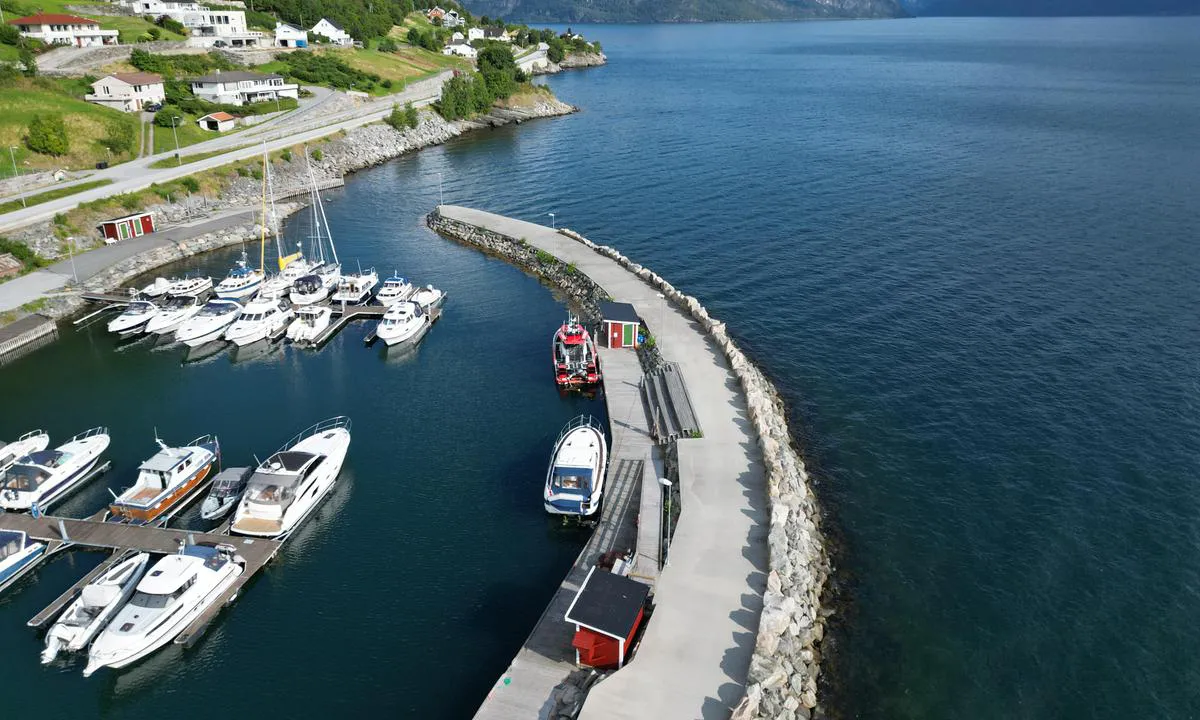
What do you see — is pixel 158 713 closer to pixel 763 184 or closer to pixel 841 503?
pixel 841 503

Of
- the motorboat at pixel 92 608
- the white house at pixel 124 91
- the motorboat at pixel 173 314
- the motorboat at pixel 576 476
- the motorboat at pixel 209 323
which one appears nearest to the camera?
the motorboat at pixel 92 608

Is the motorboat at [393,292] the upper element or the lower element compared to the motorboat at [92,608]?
upper

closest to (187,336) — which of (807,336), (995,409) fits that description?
(807,336)

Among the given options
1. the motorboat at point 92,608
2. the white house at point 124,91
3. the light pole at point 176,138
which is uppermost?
the white house at point 124,91

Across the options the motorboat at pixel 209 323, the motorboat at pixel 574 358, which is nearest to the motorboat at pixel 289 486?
the motorboat at pixel 574 358

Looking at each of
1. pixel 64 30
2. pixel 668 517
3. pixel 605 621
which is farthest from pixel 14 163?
pixel 605 621

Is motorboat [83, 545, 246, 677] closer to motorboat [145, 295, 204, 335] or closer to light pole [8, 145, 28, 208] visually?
motorboat [145, 295, 204, 335]

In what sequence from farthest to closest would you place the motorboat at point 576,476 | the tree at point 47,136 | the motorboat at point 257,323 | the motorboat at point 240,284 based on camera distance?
the tree at point 47,136 → the motorboat at point 240,284 → the motorboat at point 257,323 → the motorboat at point 576,476

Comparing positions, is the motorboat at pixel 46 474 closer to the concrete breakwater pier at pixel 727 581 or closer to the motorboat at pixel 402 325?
the motorboat at pixel 402 325

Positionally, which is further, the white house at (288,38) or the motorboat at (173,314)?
the white house at (288,38)

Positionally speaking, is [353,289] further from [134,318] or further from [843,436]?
[843,436]
